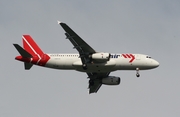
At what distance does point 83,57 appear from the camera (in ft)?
295

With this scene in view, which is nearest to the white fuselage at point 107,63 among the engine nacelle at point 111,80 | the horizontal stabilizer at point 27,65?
the horizontal stabilizer at point 27,65

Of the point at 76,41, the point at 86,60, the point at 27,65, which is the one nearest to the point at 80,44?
the point at 76,41

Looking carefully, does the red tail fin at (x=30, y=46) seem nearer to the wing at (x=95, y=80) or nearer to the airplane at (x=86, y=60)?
the airplane at (x=86, y=60)

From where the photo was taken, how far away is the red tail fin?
95.4 meters

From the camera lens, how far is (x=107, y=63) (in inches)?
3526

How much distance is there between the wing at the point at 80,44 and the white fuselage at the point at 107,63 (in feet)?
4.82

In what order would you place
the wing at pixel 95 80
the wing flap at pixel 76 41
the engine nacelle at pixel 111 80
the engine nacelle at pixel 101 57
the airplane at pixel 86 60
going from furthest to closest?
1. the wing at pixel 95 80
2. the engine nacelle at pixel 111 80
3. the airplane at pixel 86 60
4. the engine nacelle at pixel 101 57
5. the wing flap at pixel 76 41

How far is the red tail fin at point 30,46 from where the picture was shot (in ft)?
313

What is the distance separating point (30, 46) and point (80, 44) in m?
13.8

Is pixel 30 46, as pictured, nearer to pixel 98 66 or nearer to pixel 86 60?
pixel 86 60

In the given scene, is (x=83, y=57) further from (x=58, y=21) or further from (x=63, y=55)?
(x=58, y=21)

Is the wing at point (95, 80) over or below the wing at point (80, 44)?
below

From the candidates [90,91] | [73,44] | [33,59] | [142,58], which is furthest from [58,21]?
[90,91]

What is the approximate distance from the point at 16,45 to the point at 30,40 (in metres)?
9.87
